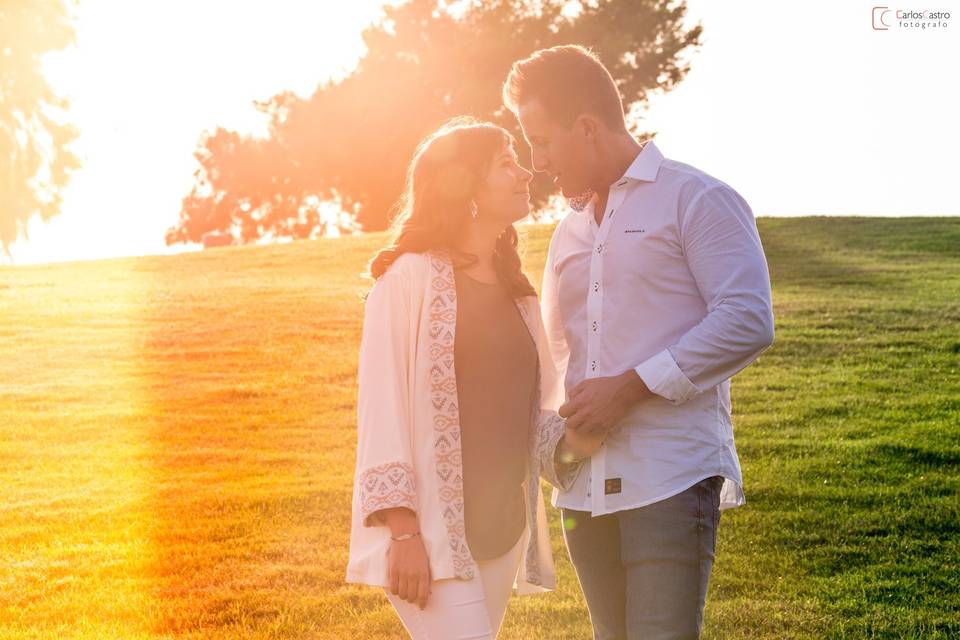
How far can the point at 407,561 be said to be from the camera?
3.31 m

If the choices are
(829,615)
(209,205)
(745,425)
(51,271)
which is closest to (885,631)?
(829,615)

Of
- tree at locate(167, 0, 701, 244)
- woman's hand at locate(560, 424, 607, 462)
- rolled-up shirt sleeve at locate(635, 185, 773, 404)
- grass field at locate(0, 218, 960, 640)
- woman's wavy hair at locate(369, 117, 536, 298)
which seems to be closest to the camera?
rolled-up shirt sleeve at locate(635, 185, 773, 404)

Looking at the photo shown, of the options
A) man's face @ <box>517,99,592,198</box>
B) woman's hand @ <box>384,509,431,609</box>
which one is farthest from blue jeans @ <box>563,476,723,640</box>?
man's face @ <box>517,99,592,198</box>

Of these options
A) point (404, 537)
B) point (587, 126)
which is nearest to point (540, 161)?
point (587, 126)

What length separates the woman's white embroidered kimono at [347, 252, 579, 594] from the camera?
11.0 ft

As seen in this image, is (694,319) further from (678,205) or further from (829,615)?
(829,615)

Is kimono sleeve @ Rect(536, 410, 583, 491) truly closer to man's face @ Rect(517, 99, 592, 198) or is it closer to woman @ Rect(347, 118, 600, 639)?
woman @ Rect(347, 118, 600, 639)

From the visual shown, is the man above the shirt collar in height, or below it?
below

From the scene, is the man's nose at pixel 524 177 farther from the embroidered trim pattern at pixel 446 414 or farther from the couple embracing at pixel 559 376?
the embroidered trim pattern at pixel 446 414

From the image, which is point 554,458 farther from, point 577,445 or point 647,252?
point 647,252

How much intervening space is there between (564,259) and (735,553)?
468 cm

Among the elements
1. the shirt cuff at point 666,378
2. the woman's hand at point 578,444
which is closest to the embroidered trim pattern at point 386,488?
the woman's hand at point 578,444

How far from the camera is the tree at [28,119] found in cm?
3578

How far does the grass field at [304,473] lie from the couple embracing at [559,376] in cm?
57
